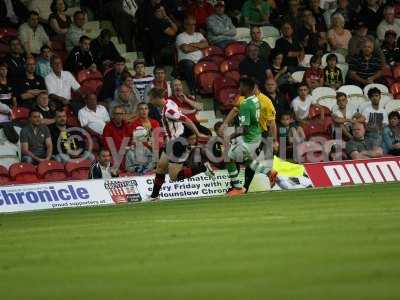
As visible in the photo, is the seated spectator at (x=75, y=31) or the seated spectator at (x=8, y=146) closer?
the seated spectator at (x=8, y=146)

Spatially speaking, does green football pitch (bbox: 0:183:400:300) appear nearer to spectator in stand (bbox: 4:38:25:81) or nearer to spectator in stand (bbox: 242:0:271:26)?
spectator in stand (bbox: 4:38:25:81)

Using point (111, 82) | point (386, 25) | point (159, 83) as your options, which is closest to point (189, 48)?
point (159, 83)

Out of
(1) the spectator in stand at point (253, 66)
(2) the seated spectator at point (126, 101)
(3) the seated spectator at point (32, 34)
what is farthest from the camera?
(1) the spectator in stand at point (253, 66)

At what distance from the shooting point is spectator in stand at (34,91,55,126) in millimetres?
18328

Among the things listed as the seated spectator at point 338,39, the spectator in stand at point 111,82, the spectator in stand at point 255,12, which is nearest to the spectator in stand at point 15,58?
the spectator in stand at point 111,82

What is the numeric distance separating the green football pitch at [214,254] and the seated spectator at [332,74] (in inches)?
329

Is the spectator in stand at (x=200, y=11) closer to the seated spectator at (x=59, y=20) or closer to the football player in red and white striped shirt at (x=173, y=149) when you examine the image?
the seated spectator at (x=59, y=20)

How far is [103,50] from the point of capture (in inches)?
803

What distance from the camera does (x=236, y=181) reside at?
17312 mm

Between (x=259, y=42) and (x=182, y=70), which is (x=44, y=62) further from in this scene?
(x=259, y=42)

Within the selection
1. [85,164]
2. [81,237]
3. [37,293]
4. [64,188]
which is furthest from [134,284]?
[85,164]

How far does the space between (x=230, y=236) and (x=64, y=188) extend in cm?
825

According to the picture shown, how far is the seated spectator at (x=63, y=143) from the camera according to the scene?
59.7ft

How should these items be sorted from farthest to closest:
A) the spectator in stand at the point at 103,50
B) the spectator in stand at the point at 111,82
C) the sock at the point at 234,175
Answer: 1. the spectator in stand at the point at 103,50
2. the spectator in stand at the point at 111,82
3. the sock at the point at 234,175
